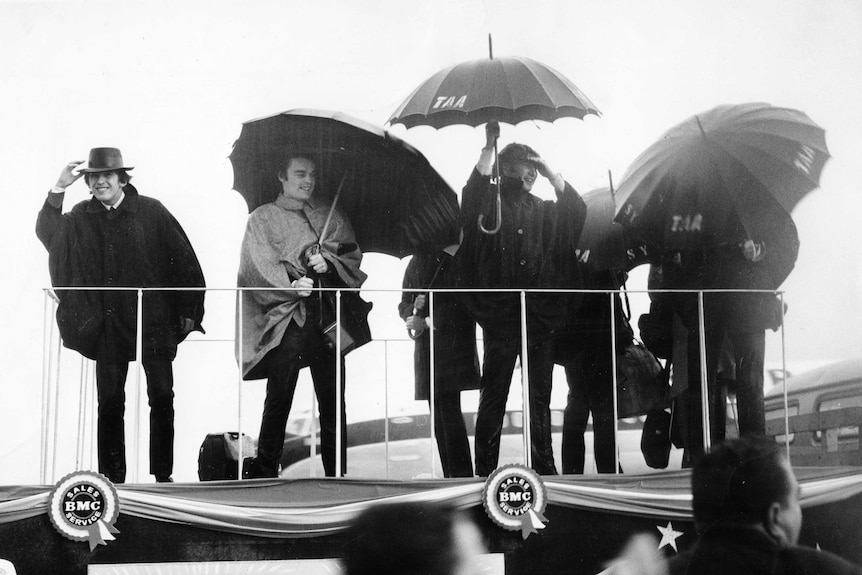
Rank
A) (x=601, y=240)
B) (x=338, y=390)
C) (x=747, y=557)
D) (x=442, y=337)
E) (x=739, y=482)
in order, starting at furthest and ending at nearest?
(x=601, y=240) → (x=442, y=337) → (x=338, y=390) → (x=739, y=482) → (x=747, y=557)

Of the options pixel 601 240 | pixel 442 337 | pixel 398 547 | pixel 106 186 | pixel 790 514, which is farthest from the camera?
pixel 601 240

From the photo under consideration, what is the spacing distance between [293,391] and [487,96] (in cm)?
164

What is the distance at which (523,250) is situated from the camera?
557cm

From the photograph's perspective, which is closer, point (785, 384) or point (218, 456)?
point (218, 456)

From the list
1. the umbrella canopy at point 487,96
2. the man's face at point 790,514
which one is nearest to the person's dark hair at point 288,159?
the umbrella canopy at point 487,96

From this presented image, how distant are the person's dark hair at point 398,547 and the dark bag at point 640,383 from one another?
10.1 feet

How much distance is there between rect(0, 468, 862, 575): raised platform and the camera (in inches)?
189

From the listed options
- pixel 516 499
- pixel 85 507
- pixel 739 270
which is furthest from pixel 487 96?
pixel 85 507

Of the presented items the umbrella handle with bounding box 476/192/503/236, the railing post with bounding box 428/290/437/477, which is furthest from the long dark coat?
the umbrella handle with bounding box 476/192/503/236

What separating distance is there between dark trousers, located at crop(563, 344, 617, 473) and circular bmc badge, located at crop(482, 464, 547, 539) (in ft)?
1.56

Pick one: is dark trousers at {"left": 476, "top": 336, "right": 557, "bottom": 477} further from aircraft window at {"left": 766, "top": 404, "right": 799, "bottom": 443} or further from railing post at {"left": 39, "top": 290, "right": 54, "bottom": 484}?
railing post at {"left": 39, "top": 290, "right": 54, "bottom": 484}

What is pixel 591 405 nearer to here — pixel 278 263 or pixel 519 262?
pixel 519 262

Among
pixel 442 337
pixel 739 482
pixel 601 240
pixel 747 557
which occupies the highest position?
pixel 601 240

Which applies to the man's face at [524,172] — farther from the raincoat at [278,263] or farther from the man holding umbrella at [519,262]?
the raincoat at [278,263]
